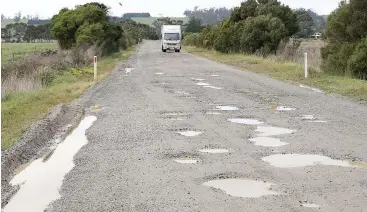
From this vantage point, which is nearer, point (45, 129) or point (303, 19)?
point (45, 129)

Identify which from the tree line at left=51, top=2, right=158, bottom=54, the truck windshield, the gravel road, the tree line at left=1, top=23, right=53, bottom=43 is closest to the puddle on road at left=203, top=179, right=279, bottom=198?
the gravel road

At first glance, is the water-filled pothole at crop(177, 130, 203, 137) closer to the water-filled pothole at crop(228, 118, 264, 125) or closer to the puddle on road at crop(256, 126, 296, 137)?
the puddle on road at crop(256, 126, 296, 137)

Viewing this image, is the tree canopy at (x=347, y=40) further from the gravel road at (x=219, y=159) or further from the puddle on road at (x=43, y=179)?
the puddle on road at (x=43, y=179)

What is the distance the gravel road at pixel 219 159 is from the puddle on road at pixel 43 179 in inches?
5.4

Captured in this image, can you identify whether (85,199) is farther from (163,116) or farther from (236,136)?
(163,116)

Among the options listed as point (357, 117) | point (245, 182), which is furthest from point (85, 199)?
point (357, 117)

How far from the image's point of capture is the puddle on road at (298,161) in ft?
21.0

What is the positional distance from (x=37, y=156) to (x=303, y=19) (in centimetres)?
8270

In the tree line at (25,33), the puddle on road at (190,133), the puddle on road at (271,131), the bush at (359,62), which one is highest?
the tree line at (25,33)

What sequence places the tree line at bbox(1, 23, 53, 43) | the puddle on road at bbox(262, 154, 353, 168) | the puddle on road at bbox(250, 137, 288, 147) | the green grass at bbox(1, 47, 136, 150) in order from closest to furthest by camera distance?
1. the puddle on road at bbox(262, 154, 353, 168)
2. the puddle on road at bbox(250, 137, 288, 147)
3. the green grass at bbox(1, 47, 136, 150)
4. the tree line at bbox(1, 23, 53, 43)

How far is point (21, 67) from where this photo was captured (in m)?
20.2

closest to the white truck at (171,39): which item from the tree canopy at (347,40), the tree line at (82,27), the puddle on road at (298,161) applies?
the tree line at (82,27)

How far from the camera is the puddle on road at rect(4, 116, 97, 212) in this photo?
196 inches

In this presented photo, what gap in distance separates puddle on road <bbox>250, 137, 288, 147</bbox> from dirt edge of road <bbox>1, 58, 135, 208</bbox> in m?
3.21
